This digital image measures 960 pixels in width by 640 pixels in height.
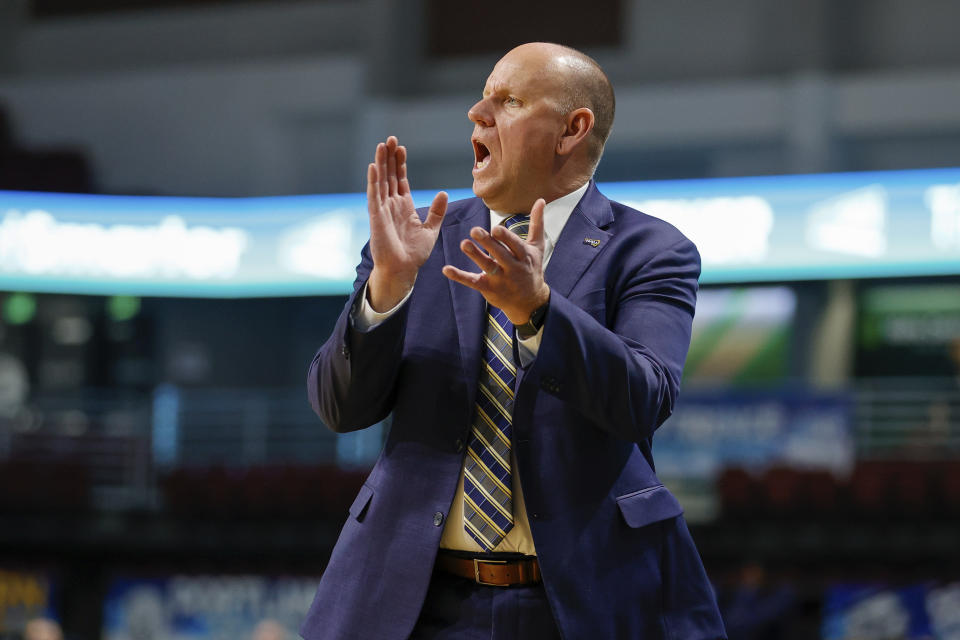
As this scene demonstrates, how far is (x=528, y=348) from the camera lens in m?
1.56

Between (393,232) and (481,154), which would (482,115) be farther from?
(393,232)

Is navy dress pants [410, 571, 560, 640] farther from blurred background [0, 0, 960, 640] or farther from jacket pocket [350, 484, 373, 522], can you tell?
blurred background [0, 0, 960, 640]

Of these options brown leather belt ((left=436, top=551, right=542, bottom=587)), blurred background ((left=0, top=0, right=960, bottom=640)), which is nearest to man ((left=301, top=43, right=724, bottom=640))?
brown leather belt ((left=436, top=551, right=542, bottom=587))

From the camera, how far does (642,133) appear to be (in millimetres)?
10938

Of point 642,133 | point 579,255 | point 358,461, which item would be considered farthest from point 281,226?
point 579,255

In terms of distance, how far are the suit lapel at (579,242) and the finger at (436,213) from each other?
0.62 ft

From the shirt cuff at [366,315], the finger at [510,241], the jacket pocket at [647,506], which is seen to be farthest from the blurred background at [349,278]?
the finger at [510,241]

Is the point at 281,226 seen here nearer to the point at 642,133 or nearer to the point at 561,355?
the point at 642,133

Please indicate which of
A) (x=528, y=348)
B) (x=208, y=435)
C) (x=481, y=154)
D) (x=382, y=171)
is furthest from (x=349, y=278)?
(x=528, y=348)

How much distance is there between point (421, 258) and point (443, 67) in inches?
427

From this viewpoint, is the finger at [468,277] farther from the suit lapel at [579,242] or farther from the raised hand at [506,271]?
the suit lapel at [579,242]

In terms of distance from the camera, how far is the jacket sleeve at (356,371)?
5.31ft

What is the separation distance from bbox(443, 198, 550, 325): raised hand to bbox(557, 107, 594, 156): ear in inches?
12.0

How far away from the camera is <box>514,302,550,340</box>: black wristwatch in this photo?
151cm
